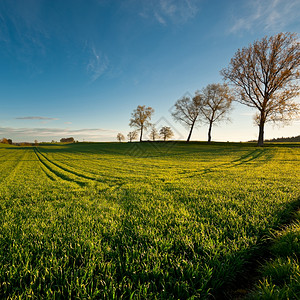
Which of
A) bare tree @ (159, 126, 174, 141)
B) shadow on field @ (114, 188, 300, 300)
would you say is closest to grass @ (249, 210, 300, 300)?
shadow on field @ (114, 188, 300, 300)

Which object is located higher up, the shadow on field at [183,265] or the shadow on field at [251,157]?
the shadow on field at [251,157]

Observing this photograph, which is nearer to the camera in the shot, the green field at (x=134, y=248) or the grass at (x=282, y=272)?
the grass at (x=282, y=272)

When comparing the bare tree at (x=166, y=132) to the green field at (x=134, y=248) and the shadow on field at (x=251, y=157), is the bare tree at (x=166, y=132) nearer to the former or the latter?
the shadow on field at (x=251, y=157)

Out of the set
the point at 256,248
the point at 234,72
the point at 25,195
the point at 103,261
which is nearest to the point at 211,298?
the point at 256,248

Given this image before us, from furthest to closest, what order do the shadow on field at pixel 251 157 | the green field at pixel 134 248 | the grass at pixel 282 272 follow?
the shadow on field at pixel 251 157, the green field at pixel 134 248, the grass at pixel 282 272

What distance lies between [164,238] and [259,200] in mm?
3564

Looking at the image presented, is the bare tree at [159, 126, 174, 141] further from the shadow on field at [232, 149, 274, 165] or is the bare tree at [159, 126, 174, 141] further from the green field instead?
the green field

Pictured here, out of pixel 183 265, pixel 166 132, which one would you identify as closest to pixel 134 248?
pixel 183 265

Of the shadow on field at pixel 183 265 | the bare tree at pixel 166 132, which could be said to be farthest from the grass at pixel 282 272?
the bare tree at pixel 166 132

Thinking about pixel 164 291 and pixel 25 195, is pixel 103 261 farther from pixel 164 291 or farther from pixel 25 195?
pixel 25 195

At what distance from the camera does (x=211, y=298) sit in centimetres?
182

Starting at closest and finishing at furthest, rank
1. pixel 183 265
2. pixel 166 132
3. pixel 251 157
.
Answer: pixel 183 265, pixel 251 157, pixel 166 132

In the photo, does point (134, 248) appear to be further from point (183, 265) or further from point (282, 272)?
point (282, 272)

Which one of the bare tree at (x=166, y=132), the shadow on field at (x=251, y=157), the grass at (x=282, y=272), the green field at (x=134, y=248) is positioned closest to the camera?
the grass at (x=282, y=272)
